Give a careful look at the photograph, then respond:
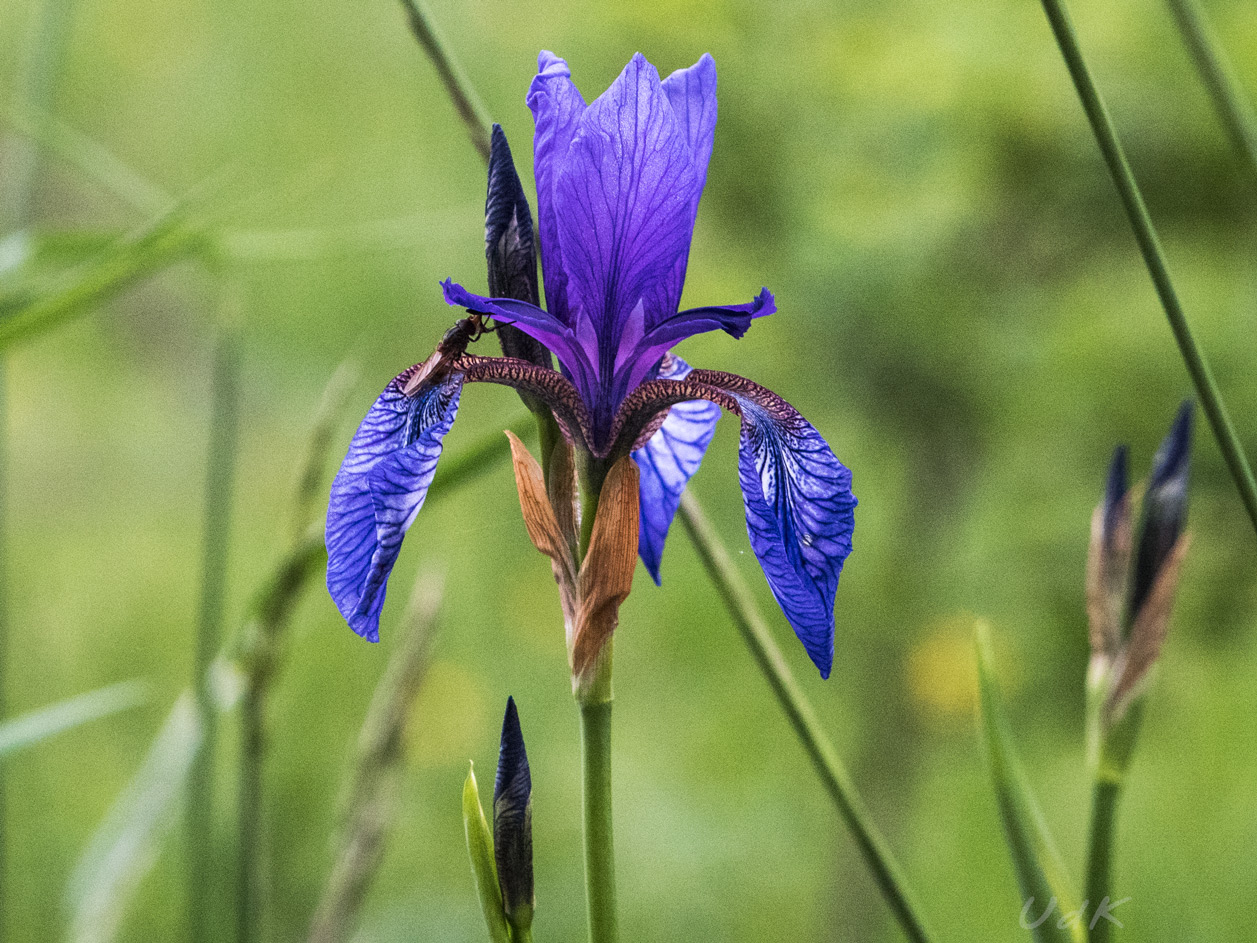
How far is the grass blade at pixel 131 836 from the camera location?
47 centimetres

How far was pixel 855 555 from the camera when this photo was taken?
69.6 inches

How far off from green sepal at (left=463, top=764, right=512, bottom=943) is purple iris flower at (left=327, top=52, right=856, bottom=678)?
0.17 ft

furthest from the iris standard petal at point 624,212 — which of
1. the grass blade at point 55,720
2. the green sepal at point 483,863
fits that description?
the grass blade at point 55,720

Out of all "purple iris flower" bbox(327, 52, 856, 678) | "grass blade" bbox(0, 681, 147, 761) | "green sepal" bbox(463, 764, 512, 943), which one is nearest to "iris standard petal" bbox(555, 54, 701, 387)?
"purple iris flower" bbox(327, 52, 856, 678)

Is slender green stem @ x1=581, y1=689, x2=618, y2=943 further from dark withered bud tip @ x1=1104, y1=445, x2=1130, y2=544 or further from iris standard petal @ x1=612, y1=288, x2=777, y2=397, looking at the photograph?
dark withered bud tip @ x1=1104, y1=445, x2=1130, y2=544

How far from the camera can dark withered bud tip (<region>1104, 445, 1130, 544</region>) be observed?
0.38m

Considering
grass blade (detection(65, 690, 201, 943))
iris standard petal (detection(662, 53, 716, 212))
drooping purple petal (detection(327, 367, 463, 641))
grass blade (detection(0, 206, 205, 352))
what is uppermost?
grass blade (detection(0, 206, 205, 352))

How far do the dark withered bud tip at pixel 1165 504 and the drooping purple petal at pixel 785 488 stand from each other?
0.17 meters

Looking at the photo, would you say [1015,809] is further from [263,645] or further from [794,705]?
[263,645]

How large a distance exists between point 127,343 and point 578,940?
6.19 ft

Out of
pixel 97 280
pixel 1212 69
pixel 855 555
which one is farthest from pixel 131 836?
pixel 855 555

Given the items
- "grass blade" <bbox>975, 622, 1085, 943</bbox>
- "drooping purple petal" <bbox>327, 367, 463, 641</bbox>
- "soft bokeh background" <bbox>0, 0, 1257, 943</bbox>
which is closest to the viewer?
"drooping purple petal" <bbox>327, 367, 463, 641</bbox>

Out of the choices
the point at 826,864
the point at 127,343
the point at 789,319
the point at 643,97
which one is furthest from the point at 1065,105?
the point at 127,343

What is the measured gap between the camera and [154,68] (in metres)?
2.70
